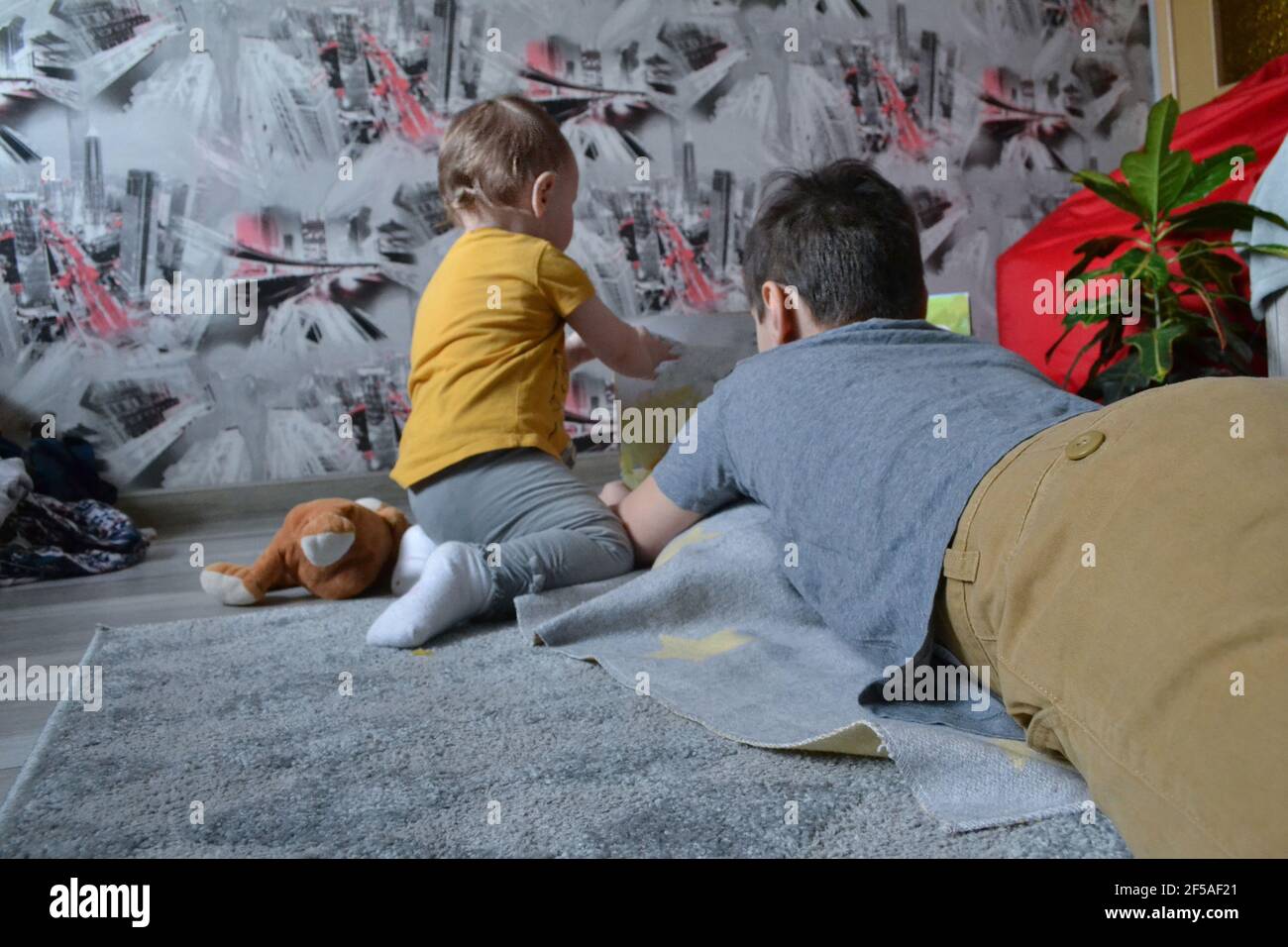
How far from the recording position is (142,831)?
0.79 metres

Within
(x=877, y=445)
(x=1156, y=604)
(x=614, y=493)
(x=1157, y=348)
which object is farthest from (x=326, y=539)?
(x=1157, y=348)

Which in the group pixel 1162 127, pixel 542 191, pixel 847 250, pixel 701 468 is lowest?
pixel 701 468

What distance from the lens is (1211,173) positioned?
1871 mm

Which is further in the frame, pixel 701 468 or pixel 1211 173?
pixel 1211 173

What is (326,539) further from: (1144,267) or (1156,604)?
(1144,267)

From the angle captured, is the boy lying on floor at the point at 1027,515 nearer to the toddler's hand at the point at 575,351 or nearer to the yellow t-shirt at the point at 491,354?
the yellow t-shirt at the point at 491,354

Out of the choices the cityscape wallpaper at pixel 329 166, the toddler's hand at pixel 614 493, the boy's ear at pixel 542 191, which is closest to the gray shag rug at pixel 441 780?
the toddler's hand at pixel 614 493

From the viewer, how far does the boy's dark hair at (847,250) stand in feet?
3.90

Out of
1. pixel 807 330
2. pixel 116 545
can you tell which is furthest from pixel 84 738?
pixel 116 545

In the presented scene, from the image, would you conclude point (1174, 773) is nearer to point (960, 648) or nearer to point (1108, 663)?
point (1108, 663)

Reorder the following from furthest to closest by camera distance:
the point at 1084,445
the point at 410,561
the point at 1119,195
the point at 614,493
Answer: the point at 1119,195, the point at 614,493, the point at 410,561, the point at 1084,445

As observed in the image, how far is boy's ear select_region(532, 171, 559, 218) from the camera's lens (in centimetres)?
169

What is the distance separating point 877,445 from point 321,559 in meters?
0.92

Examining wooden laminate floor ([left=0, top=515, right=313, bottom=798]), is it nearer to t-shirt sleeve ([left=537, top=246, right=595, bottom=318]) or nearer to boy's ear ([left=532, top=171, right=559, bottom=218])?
t-shirt sleeve ([left=537, top=246, right=595, bottom=318])
